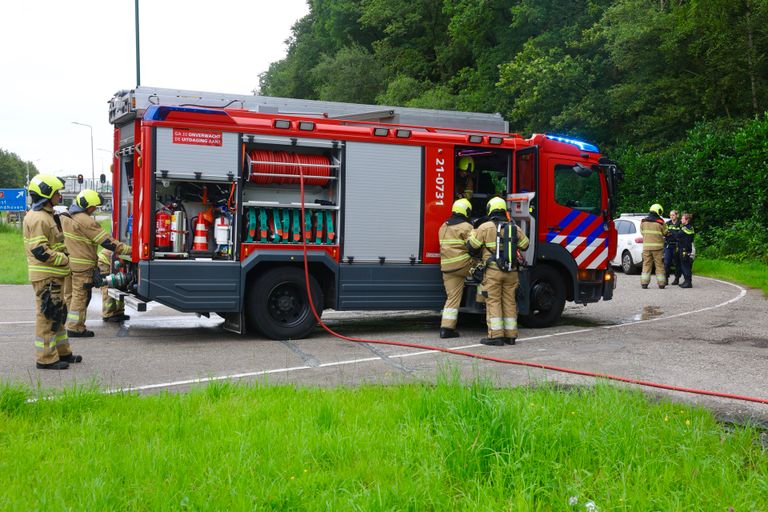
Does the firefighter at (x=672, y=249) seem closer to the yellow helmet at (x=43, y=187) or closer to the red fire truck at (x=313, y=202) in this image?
the red fire truck at (x=313, y=202)

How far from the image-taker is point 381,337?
33.8 feet

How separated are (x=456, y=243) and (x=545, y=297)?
1.97 meters

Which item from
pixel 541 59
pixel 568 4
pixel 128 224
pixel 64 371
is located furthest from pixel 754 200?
pixel 64 371

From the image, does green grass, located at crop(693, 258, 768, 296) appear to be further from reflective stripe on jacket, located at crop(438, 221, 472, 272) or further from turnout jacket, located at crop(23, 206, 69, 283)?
turnout jacket, located at crop(23, 206, 69, 283)

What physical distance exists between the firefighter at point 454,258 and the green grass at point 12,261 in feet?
23.6

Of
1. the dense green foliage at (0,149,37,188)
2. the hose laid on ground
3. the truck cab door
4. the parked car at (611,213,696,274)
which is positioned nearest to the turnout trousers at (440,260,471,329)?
the hose laid on ground

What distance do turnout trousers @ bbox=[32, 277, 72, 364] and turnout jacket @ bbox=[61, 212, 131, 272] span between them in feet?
5.86

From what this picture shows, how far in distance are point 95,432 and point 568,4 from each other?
31.3 m

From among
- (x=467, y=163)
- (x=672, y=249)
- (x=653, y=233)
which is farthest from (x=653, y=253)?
(x=467, y=163)

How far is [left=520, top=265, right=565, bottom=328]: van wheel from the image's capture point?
36.9ft

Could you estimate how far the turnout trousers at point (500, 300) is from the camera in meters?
9.64

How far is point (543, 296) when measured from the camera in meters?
11.2

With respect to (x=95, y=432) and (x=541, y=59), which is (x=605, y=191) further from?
(x=541, y=59)

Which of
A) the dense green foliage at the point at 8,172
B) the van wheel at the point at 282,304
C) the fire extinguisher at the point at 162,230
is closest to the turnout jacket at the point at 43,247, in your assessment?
the fire extinguisher at the point at 162,230
